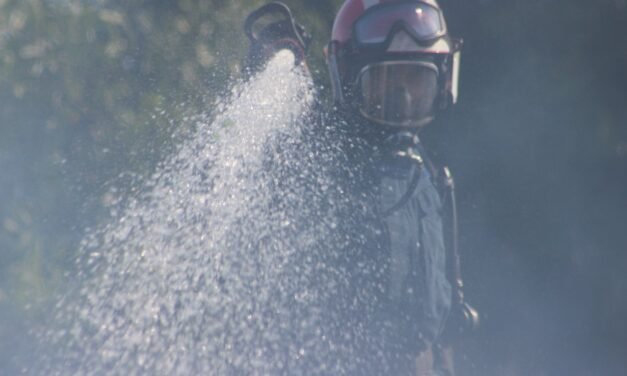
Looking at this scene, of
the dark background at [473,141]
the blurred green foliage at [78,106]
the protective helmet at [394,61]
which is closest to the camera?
the protective helmet at [394,61]

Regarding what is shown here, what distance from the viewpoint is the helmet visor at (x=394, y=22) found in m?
2.20

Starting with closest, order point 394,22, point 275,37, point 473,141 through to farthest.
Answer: point 394,22 → point 275,37 → point 473,141

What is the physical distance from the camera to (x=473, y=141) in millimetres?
2598

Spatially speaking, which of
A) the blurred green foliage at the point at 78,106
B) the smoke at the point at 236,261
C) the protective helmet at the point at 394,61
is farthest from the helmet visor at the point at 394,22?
the blurred green foliage at the point at 78,106

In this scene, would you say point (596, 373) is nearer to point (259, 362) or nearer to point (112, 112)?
point (259, 362)

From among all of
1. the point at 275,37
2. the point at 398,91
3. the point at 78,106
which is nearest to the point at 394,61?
the point at 398,91

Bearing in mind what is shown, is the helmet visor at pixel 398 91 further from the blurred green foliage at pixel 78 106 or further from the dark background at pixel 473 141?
the blurred green foliage at pixel 78 106

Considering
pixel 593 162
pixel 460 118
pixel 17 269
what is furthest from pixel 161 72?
pixel 593 162

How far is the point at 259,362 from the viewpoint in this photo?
236 centimetres

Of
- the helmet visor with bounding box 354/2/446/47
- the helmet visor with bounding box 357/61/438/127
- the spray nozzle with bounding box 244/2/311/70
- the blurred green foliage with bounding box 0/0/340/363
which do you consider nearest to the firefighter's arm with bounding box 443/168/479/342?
the helmet visor with bounding box 357/61/438/127

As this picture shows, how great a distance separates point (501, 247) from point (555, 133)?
42 centimetres

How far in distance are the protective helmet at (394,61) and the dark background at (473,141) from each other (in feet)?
1.11

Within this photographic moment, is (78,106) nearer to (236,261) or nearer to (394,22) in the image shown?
(236,261)

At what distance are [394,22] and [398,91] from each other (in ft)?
0.68
